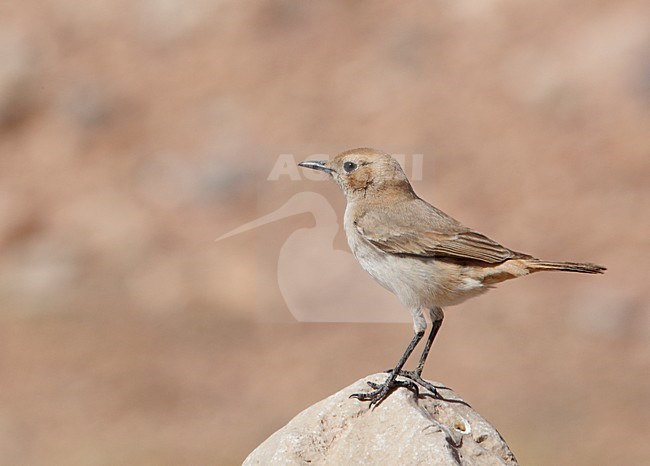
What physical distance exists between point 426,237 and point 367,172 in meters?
0.93

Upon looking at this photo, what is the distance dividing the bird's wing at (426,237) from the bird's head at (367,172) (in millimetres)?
339

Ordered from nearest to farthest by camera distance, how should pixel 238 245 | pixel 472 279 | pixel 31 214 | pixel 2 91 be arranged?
pixel 472 279, pixel 238 245, pixel 31 214, pixel 2 91

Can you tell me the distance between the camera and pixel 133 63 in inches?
1276

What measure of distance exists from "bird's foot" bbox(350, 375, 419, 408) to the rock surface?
0.15 ft

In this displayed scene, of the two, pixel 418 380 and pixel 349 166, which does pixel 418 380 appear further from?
pixel 349 166

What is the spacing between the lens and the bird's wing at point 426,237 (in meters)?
9.70

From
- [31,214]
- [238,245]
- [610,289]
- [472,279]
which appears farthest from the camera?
[31,214]

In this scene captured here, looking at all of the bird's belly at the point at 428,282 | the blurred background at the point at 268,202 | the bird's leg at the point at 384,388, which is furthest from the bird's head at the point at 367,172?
the blurred background at the point at 268,202

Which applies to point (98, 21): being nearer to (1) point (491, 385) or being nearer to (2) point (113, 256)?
(2) point (113, 256)

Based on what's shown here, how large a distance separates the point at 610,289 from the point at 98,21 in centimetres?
1725

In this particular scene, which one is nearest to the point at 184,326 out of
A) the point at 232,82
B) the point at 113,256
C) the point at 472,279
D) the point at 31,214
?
the point at 113,256

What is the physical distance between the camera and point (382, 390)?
923 cm

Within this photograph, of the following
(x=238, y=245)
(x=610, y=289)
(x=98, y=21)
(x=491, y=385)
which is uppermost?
(x=98, y=21)

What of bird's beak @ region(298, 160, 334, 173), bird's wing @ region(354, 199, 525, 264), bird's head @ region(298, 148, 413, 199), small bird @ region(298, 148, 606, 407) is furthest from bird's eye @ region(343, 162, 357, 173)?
bird's wing @ region(354, 199, 525, 264)
